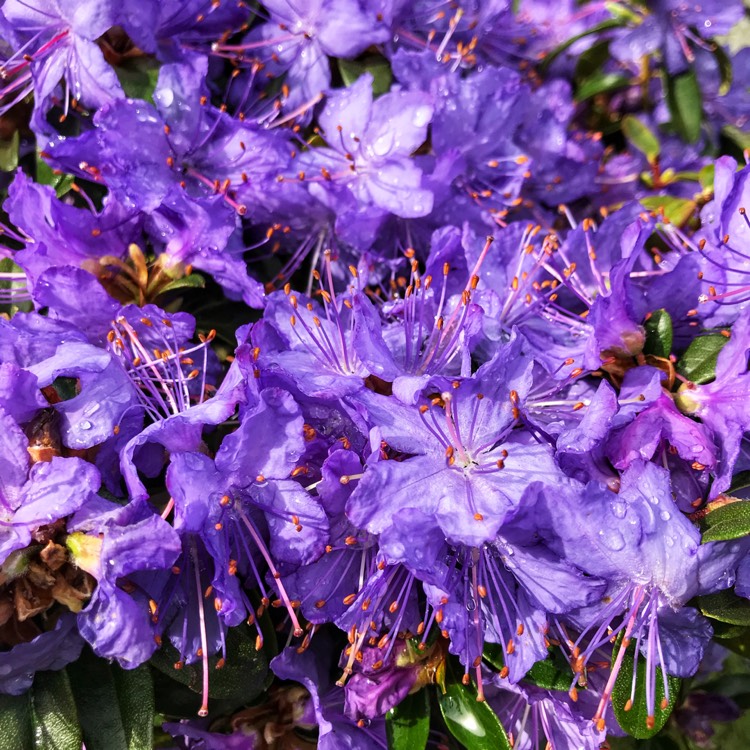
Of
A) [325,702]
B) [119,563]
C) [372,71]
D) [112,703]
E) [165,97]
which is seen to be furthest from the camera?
[372,71]

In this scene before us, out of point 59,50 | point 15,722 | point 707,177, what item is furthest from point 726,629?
point 59,50

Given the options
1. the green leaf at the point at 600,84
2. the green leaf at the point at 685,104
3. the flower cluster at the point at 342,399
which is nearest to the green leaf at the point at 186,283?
the flower cluster at the point at 342,399

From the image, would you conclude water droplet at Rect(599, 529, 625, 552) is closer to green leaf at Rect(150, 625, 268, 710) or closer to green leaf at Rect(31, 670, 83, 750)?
green leaf at Rect(150, 625, 268, 710)

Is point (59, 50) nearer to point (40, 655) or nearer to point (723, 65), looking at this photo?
point (40, 655)

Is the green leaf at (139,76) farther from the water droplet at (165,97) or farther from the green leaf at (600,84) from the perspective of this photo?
the green leaf at (600,84)

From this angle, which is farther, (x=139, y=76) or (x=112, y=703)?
(x=139, y=76)

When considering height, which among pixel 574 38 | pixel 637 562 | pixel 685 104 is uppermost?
pixel 574 38

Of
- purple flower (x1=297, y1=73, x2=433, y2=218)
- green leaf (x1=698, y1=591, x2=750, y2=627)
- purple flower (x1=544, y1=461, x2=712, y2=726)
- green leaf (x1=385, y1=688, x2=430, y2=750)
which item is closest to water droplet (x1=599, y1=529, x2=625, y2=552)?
purple flower (x1=544, y1=461, x2=712, y2=726)
